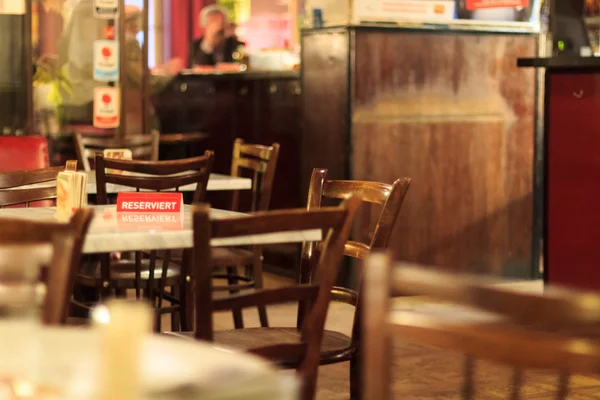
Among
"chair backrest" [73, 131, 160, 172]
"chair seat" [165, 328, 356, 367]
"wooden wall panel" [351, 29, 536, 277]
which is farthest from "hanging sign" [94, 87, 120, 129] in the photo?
"chair seat" [165, 328, 356, 367]

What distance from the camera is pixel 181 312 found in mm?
3943

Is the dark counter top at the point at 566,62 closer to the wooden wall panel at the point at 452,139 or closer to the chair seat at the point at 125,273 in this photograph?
the wooden wall panel at the point at 452,139

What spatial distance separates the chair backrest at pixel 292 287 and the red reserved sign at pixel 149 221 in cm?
52

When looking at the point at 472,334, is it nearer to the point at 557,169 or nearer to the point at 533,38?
the point at 557,169

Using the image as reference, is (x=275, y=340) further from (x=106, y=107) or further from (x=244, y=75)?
(x=244, y=75)

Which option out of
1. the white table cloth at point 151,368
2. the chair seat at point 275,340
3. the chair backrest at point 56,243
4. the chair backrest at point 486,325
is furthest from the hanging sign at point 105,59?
the chair backrest at point 486,325

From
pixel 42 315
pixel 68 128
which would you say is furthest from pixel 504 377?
pixel 68 128

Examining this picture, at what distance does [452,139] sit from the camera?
6.23m

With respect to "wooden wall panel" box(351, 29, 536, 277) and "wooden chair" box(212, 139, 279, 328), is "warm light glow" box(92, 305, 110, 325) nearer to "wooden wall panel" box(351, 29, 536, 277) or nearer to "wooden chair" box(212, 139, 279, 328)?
"wooden chair" box(212, 139, 279, 328)

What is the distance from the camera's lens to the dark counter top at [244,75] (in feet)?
22.0

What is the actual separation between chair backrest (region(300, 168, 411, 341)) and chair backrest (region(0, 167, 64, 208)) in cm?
82

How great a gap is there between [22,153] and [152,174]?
5.38ft

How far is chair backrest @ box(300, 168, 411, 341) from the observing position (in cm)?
285

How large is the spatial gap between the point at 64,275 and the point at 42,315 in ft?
0.32
